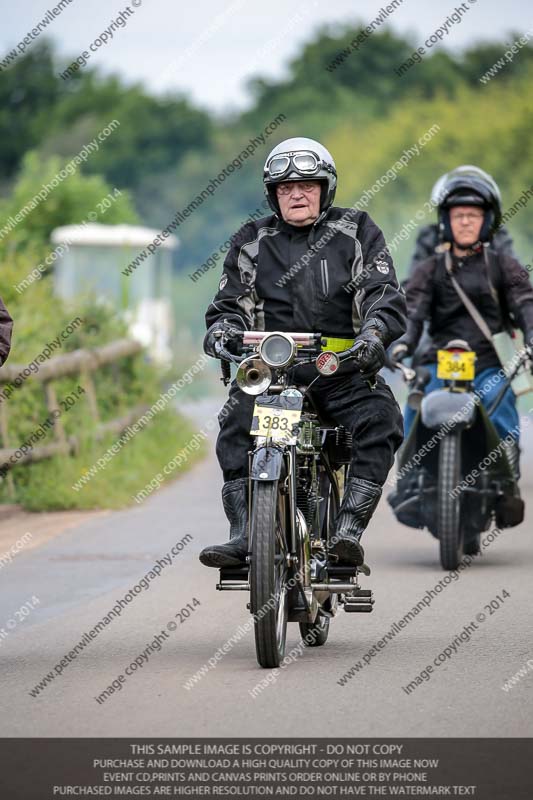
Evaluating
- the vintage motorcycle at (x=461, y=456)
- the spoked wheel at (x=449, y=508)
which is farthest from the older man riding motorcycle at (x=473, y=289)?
the spoked wheel at (x=449, y=508)

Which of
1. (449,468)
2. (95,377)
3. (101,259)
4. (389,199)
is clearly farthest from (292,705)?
(389,199)

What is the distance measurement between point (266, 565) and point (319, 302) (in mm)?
1371

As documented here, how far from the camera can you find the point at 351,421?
7.83 metres

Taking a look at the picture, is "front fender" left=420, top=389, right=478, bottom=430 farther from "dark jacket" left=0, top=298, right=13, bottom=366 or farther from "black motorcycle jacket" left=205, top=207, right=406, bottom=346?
"dark jacket" left=0, top=298, right=13, bottom=366

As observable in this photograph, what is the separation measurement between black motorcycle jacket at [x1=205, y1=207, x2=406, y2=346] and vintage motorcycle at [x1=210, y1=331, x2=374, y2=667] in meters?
0.18

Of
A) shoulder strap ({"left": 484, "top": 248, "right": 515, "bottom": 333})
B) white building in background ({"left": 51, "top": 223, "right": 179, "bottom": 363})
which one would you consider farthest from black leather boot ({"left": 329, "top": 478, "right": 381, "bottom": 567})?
white building in background ({"left": 51, "top": 223, "right": 179, "bottom": 363})

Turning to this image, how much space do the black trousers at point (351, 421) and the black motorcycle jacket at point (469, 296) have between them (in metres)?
3.43

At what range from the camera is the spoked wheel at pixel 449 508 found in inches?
414

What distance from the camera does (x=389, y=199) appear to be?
58531 millimetres

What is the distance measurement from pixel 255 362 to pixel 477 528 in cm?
420

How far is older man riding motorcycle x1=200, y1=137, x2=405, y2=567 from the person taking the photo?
25.5 ft

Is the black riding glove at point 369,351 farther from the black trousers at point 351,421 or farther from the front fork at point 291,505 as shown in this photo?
the front fork at point 291,505

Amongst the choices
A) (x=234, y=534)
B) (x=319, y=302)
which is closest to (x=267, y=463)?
(x=234, y=534)
